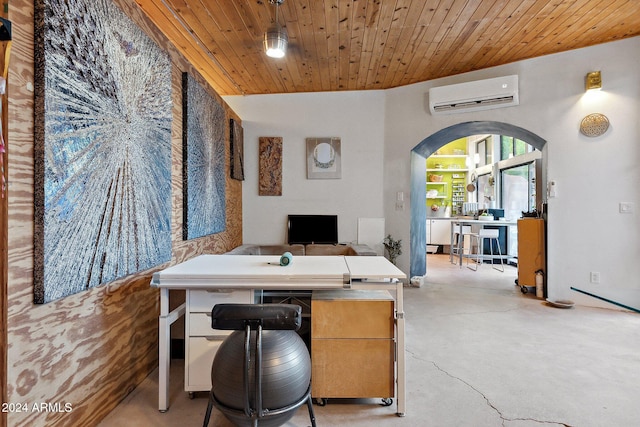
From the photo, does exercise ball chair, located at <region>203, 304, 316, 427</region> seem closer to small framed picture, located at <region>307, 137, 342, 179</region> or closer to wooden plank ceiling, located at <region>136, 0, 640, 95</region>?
wooden plank ceiling, located at <region>136, 0, 640, 95</region>

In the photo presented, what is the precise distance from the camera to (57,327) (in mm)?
1310

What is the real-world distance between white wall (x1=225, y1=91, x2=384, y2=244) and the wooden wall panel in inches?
101

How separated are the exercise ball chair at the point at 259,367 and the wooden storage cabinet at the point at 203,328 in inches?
11.8

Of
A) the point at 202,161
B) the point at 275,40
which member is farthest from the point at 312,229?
the point at 275,40

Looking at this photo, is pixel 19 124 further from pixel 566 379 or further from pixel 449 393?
pixel 566 379

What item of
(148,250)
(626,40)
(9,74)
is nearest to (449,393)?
(148,250)

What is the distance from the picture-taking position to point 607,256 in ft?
11.4

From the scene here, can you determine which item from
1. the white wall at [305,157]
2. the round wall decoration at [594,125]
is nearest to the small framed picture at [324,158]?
the white wall at [305,157]

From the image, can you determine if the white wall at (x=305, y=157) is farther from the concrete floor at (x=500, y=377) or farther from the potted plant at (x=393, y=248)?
the concrete floor at (x=500, y=377)

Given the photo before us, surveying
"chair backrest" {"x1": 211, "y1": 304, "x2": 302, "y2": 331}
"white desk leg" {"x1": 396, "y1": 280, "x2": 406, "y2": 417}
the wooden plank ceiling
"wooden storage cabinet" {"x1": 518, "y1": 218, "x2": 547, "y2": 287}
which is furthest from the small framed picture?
"chair backrest" {"x1": 211, "y1": 304, "x2": 302, "y2": 331}

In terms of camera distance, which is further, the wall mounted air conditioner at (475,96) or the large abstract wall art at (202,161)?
the wall mounted air conditioner at (475,96)

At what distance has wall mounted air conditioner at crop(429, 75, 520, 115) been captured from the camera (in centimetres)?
374

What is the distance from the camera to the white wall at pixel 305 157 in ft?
14.9

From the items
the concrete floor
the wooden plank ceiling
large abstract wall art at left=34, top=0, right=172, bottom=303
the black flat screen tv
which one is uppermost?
the wooden plank ceiling
